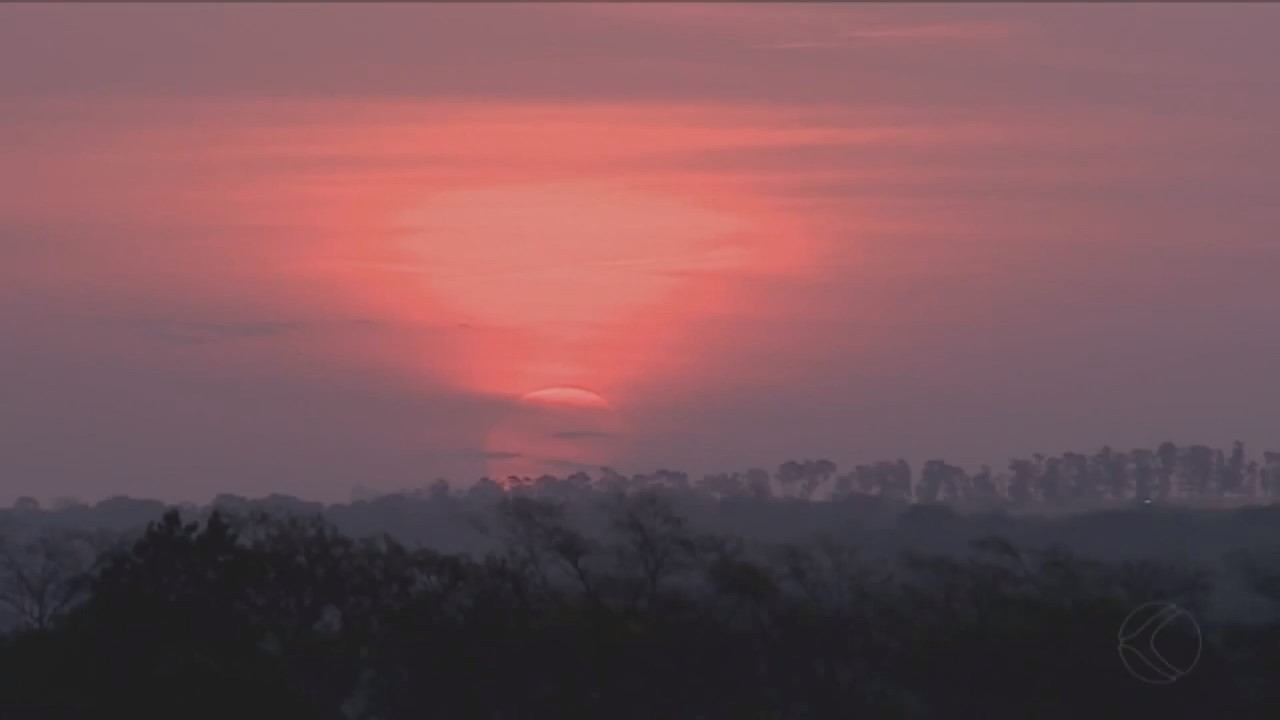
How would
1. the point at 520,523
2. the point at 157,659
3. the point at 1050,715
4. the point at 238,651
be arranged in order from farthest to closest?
the point at 520,523 < the point at 1050,715 < the point at 238,651 < the point at 157,659

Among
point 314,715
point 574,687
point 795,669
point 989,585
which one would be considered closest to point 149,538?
point 314,715

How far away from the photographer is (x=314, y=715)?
161ft

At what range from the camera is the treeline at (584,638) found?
172 ft

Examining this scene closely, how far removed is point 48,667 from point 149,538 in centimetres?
379

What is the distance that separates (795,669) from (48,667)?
2720 centimetres

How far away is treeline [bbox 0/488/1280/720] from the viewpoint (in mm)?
52375

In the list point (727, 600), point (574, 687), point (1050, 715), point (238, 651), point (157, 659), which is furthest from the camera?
point (727, 600)

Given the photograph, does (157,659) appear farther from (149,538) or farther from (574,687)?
(574,687)

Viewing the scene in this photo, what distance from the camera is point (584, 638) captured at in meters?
64.3

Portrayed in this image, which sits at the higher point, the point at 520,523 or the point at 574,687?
the point at 520,523

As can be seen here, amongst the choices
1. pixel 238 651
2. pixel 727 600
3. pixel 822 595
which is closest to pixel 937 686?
pixel 727 600

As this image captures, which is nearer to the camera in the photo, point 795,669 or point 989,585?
point 795,669

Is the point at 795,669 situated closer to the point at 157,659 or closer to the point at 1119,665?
the point at 1119,665

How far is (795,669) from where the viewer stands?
233ft
